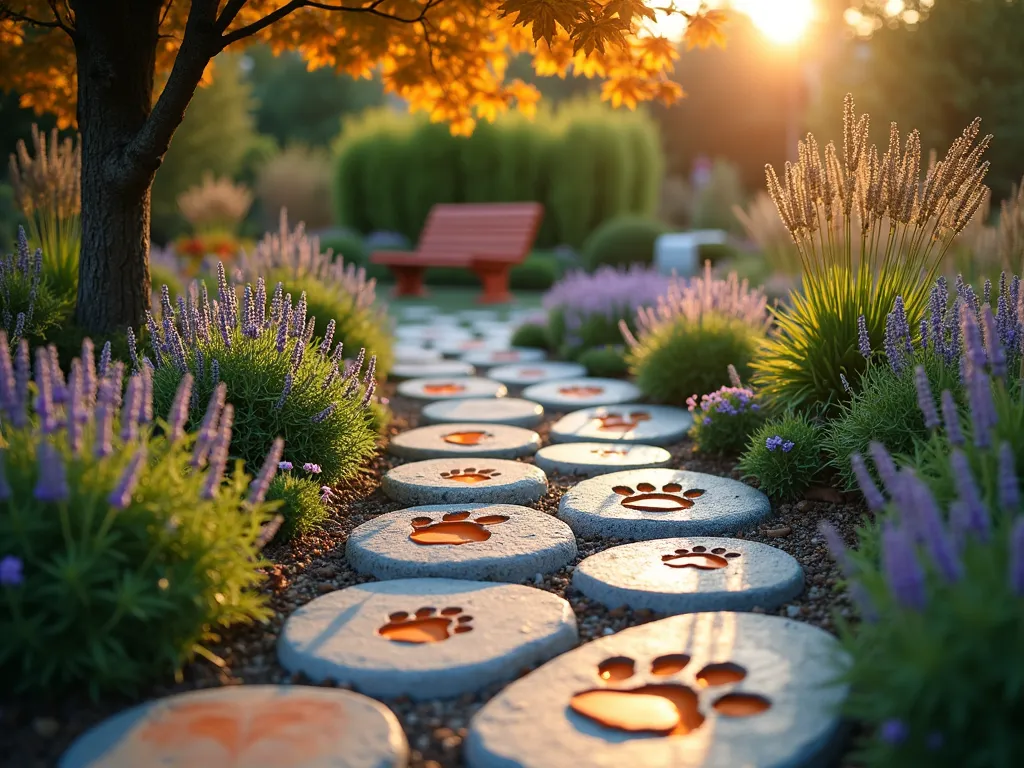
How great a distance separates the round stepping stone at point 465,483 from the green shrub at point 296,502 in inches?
17.8

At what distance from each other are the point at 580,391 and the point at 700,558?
270 cm

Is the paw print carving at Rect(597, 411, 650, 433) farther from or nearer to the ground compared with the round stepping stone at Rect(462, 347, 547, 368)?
nearer to the ground

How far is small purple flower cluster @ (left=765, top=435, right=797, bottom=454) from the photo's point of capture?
3184mm

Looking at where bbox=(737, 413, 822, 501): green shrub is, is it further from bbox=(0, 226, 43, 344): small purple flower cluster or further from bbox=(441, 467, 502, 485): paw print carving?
bbox=(0, 226, 43, 344): small purple flower cluster

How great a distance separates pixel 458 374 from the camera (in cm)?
580

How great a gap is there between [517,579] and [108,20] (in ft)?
9.62

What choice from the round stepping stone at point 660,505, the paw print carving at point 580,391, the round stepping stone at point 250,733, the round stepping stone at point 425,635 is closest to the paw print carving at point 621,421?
the paw print carving at point 580,391

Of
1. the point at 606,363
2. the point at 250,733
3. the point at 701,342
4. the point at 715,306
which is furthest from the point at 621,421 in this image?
the point at 250,733

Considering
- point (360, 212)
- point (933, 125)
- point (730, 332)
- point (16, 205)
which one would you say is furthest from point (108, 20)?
point (360, 212)

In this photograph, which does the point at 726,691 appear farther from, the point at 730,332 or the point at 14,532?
the point at 730,332

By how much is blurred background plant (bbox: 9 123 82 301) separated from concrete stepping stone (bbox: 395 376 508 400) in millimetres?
1946

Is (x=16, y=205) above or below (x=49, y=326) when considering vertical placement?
above


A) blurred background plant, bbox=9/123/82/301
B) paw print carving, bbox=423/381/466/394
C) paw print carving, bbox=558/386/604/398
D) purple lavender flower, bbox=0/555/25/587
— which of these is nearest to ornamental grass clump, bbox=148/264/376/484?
purple lavender flower, bbox=0/555/25/587

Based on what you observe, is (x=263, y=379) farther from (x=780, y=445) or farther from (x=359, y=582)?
(x=780, y=445)
